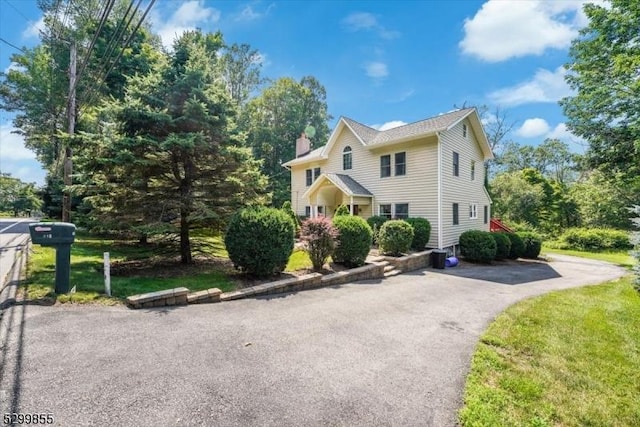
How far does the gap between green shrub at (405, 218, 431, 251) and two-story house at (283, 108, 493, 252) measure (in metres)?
0.71

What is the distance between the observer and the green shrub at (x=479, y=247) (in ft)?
44.7

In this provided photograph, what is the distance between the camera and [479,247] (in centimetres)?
1369

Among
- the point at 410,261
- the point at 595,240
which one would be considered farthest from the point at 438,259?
the point at 595,240

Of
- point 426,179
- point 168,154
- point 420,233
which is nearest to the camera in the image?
point 168,154

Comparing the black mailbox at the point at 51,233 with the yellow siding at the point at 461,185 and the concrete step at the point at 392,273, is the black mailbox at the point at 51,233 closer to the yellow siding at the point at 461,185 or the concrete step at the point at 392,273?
the concrete step at the point at 392,273

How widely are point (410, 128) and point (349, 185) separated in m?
4.67

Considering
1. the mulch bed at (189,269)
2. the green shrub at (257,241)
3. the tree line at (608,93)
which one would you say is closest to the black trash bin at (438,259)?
the mulch bed at (189,269)

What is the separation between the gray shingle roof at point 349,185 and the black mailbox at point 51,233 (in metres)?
11.9

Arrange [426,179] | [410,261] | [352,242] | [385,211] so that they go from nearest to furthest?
[352,242] < [410,261] < [426,179] < [385,211]

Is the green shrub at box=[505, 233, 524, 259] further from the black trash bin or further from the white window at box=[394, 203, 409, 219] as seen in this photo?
the black trash bin

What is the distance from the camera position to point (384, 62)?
14.5 m

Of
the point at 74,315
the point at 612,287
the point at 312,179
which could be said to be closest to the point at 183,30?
the point at 74,315

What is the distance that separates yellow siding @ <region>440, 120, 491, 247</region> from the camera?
46.8 feet

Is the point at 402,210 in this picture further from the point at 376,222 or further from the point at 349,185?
the point at 349,185
